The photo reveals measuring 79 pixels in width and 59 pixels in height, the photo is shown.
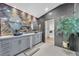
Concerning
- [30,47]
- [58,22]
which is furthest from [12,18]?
[58,22]

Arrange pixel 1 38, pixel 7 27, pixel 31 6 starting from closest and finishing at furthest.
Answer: pixel 1 38
pixel 7 27
pixel 31 6

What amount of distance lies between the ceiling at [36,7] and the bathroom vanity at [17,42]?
0.46 m

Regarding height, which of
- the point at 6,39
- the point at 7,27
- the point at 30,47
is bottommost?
the point at 30,47

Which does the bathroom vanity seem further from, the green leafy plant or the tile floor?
the green leafy plant

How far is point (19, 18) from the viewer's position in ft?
7.14

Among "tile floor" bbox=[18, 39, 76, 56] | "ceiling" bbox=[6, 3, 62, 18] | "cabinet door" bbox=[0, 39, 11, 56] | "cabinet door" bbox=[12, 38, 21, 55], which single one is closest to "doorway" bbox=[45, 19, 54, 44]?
"tile floor" bbox=[18, 39, 76, 56]

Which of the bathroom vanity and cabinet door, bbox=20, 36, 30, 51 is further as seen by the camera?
cabinet door, bbox=20, 36, 30, 51

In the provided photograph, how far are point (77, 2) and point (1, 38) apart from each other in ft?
5.58

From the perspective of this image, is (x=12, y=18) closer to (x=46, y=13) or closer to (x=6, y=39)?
(x=6, y=39)

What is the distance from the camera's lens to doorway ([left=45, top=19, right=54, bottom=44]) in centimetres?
227

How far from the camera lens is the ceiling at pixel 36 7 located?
2168 millimetres

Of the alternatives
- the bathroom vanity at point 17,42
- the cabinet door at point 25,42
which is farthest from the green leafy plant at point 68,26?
the cabinet door at point 25,42

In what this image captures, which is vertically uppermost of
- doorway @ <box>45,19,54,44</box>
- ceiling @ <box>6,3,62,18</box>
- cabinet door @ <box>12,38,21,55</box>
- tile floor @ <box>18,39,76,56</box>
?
ceiling @ <box>6,3,62,18</box>

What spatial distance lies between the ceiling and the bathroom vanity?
1.53ft
